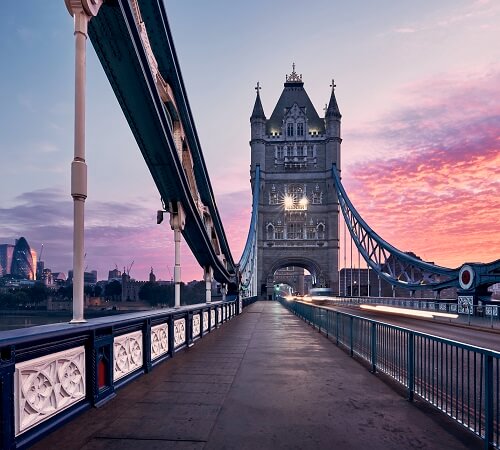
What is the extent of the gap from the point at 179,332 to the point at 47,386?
577cm

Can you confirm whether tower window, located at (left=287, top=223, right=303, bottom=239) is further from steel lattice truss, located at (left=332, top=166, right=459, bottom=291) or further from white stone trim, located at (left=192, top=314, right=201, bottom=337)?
white stone trim, located at (left=192, top=314, right=201, bottom=337)

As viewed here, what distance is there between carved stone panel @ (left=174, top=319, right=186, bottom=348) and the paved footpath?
1.31m

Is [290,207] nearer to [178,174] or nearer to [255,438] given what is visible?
[178,174]

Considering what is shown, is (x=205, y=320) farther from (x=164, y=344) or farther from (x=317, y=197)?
(x=317, y=197)

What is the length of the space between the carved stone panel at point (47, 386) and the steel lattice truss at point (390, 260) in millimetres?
27838

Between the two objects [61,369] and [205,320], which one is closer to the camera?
[61,369]

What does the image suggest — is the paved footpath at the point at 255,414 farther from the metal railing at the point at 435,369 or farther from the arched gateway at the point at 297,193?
the arched gateway at the point at 297,193

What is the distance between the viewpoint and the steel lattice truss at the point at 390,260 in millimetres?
36219

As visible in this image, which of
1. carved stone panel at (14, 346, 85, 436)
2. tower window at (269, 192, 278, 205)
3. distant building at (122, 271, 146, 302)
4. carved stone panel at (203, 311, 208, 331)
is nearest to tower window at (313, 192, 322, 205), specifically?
tower window at (269, 192, 278, 205)

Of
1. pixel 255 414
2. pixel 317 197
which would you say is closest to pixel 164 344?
pixel 255 414

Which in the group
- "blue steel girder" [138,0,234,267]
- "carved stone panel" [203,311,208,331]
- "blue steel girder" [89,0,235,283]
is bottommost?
"carved stone panel" [203,311,208,331]

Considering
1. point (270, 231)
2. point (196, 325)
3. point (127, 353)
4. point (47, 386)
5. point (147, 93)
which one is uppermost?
point (270, 231)

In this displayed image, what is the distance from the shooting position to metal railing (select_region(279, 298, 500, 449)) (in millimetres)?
4057

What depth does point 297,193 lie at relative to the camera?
80125 millimetres
